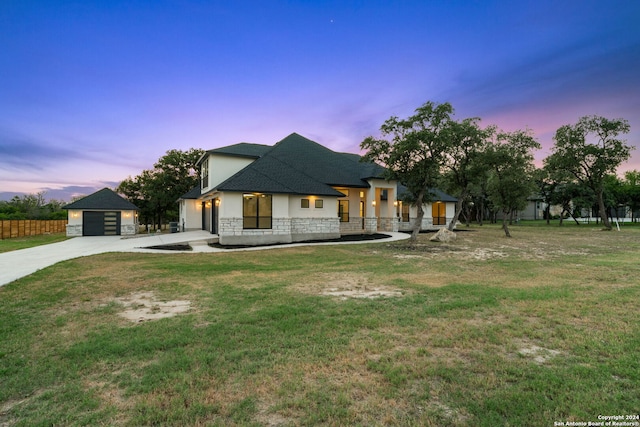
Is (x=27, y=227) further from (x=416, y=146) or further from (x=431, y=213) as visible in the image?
(x=431, y=213)

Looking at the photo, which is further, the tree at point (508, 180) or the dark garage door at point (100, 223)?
the dark garage door at point (100, 223)

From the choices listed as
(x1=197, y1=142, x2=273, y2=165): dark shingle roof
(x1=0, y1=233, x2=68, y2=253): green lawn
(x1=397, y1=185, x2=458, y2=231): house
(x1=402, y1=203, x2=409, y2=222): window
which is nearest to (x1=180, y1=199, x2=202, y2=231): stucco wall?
(x1=197, y1=142, x2=273, y2=165): dark shingle roof

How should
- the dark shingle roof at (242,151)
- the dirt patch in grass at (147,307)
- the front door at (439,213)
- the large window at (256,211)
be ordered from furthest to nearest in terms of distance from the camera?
1. the front door at (439,213)
2. the dark shingle roof at (242,151)
3. the large window at (256,211)
4. the dirt patch in grass at (147,307)

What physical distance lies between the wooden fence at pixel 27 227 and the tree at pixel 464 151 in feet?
111

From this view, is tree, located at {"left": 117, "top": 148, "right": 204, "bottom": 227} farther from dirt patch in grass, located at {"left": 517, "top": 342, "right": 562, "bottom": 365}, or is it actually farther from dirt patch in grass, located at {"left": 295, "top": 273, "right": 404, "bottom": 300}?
dirt patch in grass, located at {"left": 517, "top": 342, "right": 562, "bottom": 365}

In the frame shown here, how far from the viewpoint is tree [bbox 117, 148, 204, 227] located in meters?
35.0

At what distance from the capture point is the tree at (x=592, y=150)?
27453 millimetres

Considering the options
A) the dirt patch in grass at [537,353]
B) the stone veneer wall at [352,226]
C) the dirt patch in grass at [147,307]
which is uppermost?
the stone veneer wall at [352,226]

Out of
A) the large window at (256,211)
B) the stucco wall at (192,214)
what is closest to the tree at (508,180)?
the large window at (256,211)

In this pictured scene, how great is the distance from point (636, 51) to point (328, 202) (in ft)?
63.3

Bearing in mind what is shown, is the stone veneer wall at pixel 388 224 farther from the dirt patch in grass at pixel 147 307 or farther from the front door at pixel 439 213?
the dirt patch in grass at pixel 147 307

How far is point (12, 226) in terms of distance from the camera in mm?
23578

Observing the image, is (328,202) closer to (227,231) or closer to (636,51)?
(227,231)

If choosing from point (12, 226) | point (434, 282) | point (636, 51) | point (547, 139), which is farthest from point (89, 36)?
point (547, 139)
